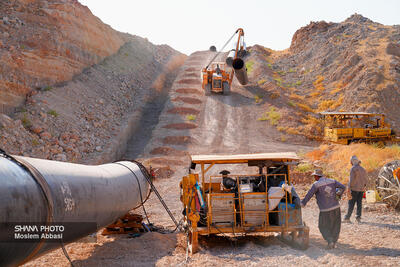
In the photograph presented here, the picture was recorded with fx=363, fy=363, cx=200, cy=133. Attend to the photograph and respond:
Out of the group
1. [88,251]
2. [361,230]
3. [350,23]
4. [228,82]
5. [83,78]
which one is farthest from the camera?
[350,23]

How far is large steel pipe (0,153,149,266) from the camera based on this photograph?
4762 mm

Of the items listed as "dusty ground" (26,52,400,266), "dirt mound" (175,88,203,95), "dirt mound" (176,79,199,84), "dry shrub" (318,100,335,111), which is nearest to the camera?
"dusty ground" (26,52,400,266)

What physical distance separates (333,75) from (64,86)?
29.8m

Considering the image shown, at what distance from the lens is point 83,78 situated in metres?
28.8

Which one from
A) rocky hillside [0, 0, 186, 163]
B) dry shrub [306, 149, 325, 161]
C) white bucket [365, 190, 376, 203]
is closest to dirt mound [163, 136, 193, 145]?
rocky hillside [0, 0, 186, 163]

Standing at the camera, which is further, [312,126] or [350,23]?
[350,23]

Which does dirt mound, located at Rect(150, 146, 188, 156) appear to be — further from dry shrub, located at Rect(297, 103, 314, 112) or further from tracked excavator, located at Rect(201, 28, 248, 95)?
dry shrub, located at Rect(297, 103, 314, 112)

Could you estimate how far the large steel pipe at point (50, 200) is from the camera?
4.76 metres

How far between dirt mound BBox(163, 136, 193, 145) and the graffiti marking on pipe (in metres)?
21.7

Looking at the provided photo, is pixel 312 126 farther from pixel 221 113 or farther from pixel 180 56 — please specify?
pixel 180 56

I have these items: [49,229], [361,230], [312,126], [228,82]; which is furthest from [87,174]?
[228,82]

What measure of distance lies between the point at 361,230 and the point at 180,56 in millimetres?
51374

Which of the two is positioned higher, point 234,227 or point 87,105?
point 87,105
